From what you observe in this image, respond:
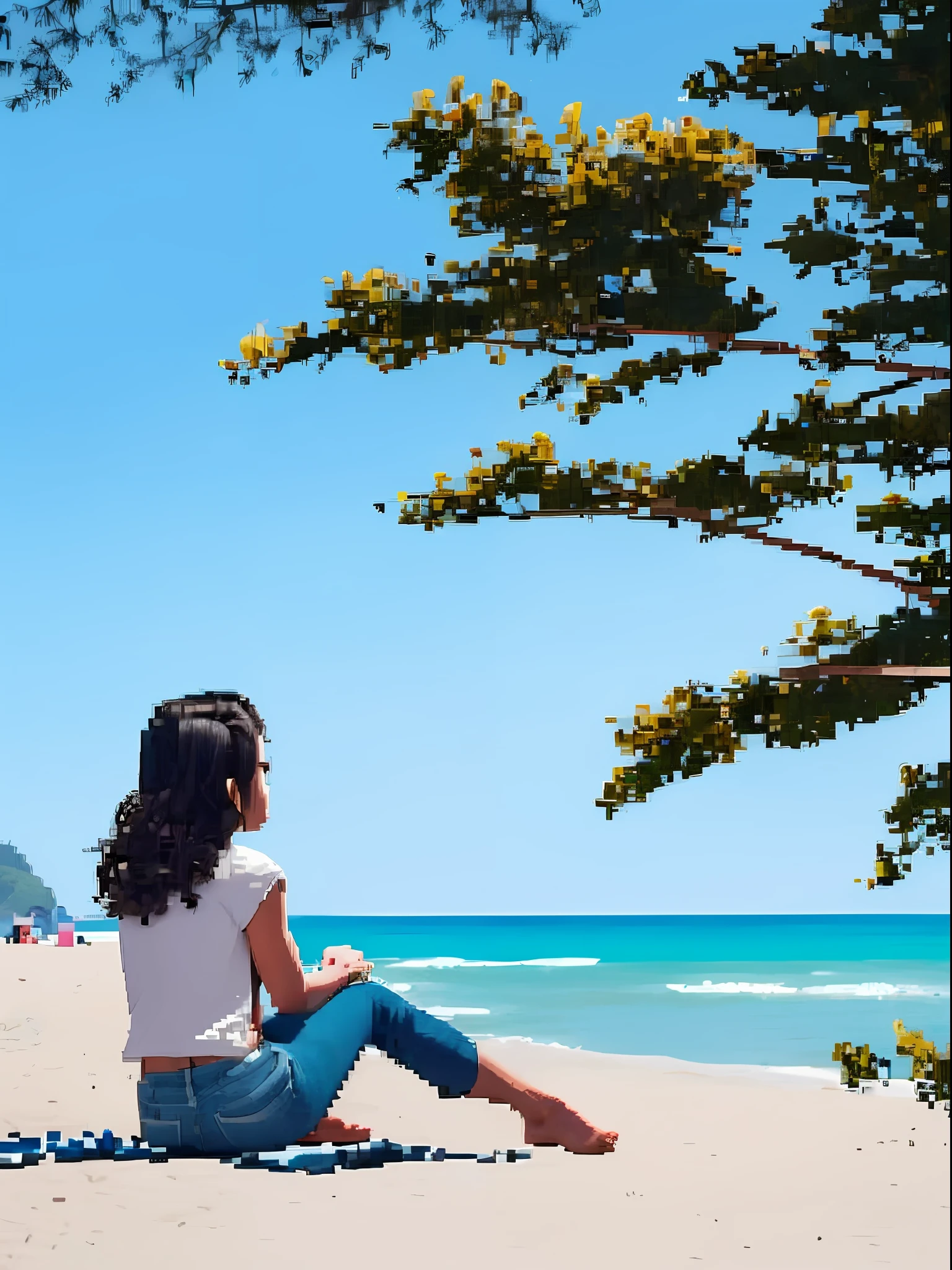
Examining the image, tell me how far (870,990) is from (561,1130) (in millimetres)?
25872

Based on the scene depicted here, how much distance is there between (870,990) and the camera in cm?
2686

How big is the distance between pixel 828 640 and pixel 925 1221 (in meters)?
5.03

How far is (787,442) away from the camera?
22.1 ft

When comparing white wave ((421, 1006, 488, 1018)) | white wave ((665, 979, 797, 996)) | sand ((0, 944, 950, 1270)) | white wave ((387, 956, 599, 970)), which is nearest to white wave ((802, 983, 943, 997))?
white wave ((665, 979, 797, 996))

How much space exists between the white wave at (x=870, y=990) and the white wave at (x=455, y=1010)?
7.24 metres

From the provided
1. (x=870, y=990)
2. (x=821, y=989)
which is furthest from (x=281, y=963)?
(x=870, y=990)

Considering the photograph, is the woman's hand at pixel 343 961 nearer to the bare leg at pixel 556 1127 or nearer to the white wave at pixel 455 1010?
the bare leg at pixel 556 1127

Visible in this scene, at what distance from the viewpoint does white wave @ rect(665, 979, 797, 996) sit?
2564 cm

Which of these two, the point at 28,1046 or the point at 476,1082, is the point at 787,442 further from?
the point at 28,1046

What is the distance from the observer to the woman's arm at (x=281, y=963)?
2.74 meters

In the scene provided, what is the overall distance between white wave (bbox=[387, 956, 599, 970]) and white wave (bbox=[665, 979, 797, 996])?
926 centimetres

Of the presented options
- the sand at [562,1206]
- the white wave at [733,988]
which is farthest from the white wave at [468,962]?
the sand at [562,1206]


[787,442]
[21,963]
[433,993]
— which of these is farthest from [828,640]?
[433,993]

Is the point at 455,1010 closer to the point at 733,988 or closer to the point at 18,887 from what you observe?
the point at 733,988
